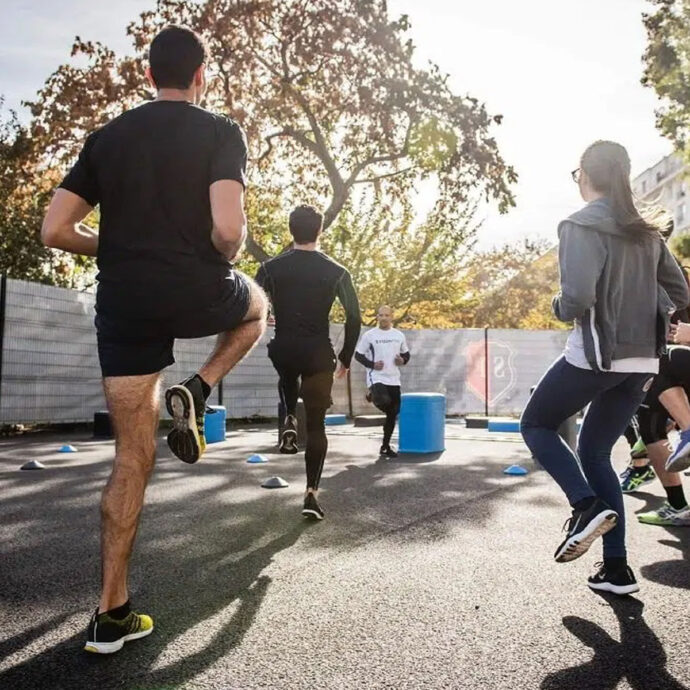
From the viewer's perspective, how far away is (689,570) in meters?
3.82

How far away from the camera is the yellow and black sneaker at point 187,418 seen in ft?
8.82

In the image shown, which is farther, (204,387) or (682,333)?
(682,333)

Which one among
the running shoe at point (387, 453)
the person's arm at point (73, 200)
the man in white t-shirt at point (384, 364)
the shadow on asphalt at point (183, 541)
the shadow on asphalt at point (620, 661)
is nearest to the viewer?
the shadow on asphalt at point (620, 661)

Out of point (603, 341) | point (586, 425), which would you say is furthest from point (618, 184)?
point (586, 425)

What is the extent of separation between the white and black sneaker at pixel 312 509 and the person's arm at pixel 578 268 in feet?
7.61

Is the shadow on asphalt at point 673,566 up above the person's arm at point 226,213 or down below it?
below

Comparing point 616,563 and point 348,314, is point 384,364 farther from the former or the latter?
point 616,563

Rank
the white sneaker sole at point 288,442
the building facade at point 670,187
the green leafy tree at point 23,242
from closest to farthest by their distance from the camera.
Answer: the white sneaker sole at point 288,442, the green leafy tree at point 23,242, the building facade at point 670,187

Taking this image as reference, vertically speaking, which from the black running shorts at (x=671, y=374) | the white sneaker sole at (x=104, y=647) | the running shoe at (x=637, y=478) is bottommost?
the white sneaker sole at (x=104, y=647)

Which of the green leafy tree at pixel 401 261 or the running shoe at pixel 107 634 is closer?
the running shoe at pixel 107 634

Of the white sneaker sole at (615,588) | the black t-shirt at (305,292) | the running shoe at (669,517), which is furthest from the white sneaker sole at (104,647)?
the running shoe at (669,517)

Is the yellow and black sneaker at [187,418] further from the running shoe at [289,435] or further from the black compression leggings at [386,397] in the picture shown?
the black compression leggings at [386,397]

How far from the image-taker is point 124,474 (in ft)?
8.70

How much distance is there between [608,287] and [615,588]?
50.7 inches
